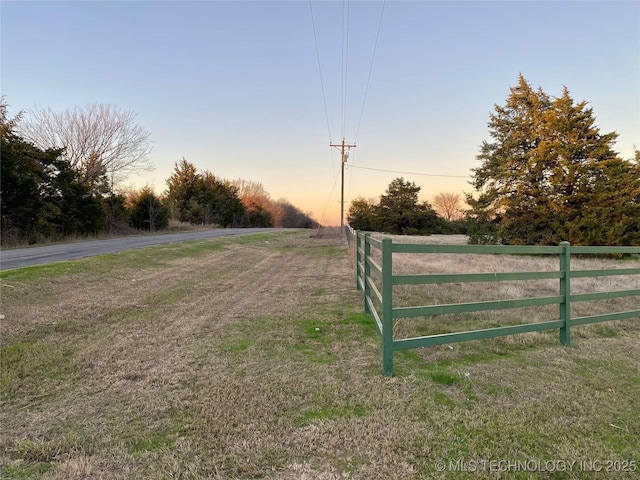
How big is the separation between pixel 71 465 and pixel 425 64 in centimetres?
1595

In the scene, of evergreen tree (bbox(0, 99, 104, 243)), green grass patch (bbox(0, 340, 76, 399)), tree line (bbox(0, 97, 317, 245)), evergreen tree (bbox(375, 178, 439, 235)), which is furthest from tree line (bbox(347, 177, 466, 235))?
green grass patch (bbox(0, 340, 76, 399))

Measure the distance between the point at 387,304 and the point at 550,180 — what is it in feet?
68.2

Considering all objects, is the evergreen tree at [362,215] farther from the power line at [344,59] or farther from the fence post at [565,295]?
the fence post at [565,295]

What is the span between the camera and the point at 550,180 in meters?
19.6

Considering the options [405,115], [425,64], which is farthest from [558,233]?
[425,64]

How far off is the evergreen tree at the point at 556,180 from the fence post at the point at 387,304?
65.7 ft

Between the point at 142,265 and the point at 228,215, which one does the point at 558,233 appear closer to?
the point at 142,265

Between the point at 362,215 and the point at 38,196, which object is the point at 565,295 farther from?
the point at 362,215

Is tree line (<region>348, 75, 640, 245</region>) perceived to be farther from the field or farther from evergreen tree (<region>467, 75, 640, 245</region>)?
the field

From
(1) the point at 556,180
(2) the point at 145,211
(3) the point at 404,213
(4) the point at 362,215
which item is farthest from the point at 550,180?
(4) the point at 362,215

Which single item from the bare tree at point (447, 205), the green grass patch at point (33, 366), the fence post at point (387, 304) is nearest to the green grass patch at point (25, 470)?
the green grass patch at point (33, 366)

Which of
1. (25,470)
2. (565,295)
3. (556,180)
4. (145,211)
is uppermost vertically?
(556,180)

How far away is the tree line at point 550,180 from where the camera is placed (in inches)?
719

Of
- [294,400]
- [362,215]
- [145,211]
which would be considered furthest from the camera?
[362,215]
